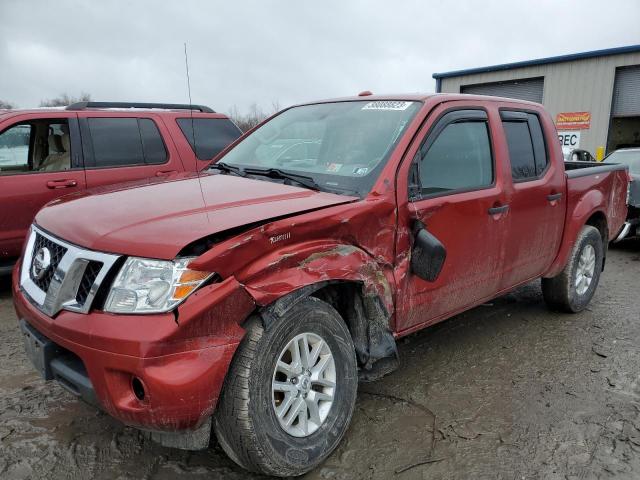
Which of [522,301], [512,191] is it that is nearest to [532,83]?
[522,301]

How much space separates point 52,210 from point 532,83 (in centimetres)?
2046

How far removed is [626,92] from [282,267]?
1893 cm

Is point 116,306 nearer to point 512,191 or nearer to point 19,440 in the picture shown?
point 19,440

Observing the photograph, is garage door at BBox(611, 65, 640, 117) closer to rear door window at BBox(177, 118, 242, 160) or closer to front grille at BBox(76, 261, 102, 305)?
rear door window at BBox(177, 118, 242, 160)

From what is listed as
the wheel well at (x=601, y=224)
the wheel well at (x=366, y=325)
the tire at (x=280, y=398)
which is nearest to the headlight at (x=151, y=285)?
the tire at (x=280, y=398)

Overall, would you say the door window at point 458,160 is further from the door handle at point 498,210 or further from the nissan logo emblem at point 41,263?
the nissan logo emblem at point 41,263

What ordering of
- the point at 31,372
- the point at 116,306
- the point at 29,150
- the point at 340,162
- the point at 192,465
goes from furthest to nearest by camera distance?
1. the point at 29,150
2. the point at 31,372
3. the point at 340,162
4. the point at 192,465
5. the point at 116,306

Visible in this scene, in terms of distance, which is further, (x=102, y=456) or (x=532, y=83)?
(x=532, y=83)

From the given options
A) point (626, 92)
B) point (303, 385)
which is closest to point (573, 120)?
point (626, 92)

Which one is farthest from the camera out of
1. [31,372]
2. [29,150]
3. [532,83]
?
[532,83]

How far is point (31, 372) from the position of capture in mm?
3447

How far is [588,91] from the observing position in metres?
18.1

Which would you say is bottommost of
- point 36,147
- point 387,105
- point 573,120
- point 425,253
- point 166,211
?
point 425,253

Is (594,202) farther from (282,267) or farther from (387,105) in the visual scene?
(282,267)
